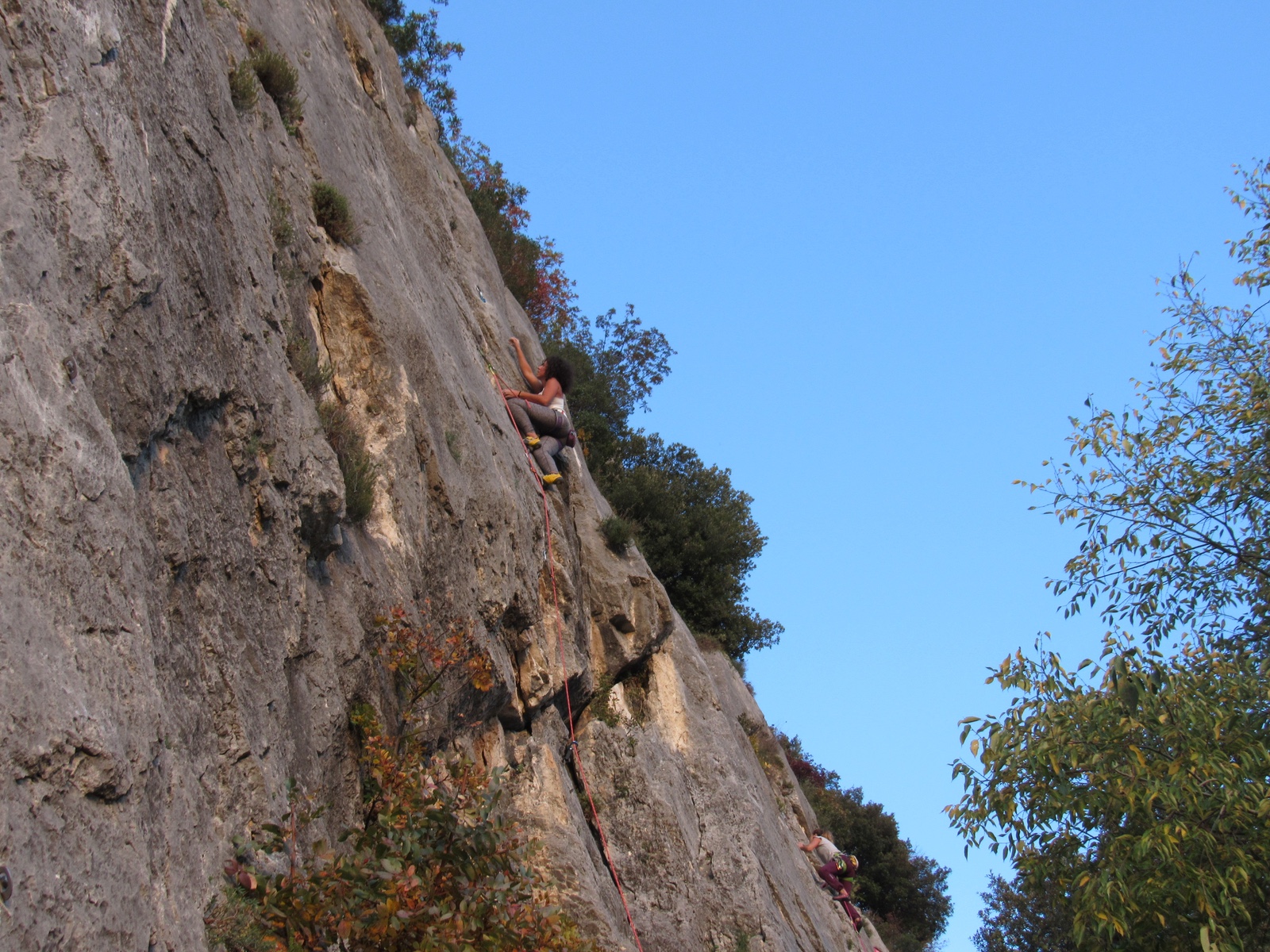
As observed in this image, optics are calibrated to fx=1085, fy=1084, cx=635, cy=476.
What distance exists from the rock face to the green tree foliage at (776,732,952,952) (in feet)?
63.5

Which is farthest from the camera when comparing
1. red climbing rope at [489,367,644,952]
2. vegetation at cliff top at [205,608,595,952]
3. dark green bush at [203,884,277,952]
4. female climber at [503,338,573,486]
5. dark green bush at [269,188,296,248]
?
female climber at [503,338,573,486]

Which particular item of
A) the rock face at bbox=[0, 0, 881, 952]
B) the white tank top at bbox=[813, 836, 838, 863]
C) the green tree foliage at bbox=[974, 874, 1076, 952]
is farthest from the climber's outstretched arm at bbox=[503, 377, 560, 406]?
the green tree foliage at bbox=[974, 874, 1076, 952]

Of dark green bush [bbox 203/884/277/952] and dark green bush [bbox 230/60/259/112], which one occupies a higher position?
dark green bush [bbox 230/60/259/112]

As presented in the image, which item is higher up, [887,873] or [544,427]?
[544,427]

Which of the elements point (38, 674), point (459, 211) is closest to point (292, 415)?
point (38, 674)

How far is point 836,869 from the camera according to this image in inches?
746

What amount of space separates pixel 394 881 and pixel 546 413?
969 centimetres

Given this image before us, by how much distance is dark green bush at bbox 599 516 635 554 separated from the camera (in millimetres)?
16094

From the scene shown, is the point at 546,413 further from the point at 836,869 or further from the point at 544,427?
the point at 836,869

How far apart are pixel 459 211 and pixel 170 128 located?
1159 cm

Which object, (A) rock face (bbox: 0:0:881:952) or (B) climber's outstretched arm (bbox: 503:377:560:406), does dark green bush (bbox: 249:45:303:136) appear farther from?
(B) climber's outstretched arm (bbox: 503:377:560:406)

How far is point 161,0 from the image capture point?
7.06 metres

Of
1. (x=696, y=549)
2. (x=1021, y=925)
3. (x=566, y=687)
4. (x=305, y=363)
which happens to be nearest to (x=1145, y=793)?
(x=566, y=687)

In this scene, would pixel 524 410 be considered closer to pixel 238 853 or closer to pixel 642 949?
pixel 642 949
